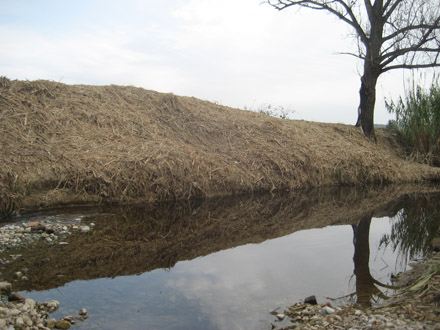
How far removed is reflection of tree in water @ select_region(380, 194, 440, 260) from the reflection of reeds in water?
1.21 ft

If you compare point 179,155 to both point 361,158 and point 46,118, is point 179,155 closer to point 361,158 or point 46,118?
point 46,118

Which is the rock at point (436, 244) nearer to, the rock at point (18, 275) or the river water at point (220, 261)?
the river water at point (220, 261)

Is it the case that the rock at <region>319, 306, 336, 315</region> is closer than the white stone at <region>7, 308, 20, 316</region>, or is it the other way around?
the white stone at <region>7, 308, 20, 316</region>

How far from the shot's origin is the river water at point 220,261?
10.6 feet

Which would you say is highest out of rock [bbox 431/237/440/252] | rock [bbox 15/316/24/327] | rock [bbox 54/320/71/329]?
rock [bbox 431/237/440/252]

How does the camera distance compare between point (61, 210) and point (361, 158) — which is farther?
point (361, 158)

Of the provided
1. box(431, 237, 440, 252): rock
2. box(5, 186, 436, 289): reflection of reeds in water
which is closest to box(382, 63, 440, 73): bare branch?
A: box(5, 186, 436, 289): reflection of reeds in water

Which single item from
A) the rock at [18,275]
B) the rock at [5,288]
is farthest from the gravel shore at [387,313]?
the rock at [18,275]

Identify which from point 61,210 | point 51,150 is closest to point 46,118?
point 51,150

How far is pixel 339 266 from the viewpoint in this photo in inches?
173

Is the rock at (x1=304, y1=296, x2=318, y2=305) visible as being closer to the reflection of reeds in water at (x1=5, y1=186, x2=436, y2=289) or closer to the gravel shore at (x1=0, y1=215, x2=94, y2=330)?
the reflection of reeds in water at (x1=5, y1=186, x2=436, y2=289)

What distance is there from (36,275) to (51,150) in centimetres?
385

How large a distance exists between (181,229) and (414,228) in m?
3.57

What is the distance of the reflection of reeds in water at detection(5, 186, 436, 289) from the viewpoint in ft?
13.2
